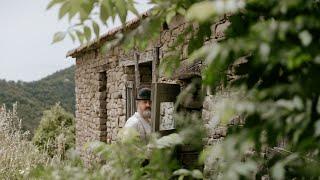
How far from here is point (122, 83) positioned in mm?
7922

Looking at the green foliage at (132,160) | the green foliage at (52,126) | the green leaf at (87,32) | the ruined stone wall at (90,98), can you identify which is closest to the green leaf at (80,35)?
the green leaf at (87,32)

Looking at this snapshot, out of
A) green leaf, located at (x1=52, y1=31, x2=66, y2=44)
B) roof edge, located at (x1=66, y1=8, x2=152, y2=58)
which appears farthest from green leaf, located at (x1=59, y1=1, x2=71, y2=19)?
roof edge, located at (x1=66, y1=8, x2=152, y2=58)

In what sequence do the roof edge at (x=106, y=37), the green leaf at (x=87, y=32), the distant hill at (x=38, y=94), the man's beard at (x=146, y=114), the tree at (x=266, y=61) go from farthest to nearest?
the distant hill at (x=38, y=94) → the roof edge at (x=106, y=37) → the man's beard at (x=146, y=114) → the green leaf at (x=87, y=32) → the tree at (x=266, y=61)

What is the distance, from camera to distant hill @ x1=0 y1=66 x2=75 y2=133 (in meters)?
29.6

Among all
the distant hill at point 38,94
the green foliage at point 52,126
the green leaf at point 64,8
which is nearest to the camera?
the green leaf at point 64,8

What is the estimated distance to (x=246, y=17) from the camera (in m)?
1.78

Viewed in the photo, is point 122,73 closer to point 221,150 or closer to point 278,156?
point 278,156

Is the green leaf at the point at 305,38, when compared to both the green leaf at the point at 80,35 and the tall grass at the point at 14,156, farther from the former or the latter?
the tall grass at the point at 14,156

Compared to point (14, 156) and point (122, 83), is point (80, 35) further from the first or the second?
point (122, 83)

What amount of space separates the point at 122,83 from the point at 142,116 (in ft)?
8.19

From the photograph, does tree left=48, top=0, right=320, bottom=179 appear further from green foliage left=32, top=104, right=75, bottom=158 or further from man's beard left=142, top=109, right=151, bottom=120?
green foliage left=32, top=104, right=75, bottom=158

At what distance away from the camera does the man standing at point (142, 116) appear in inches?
209

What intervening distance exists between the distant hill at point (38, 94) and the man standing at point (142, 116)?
74.5 feet

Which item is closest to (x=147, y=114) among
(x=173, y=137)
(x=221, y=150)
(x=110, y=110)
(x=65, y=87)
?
(x=110, y=110)
